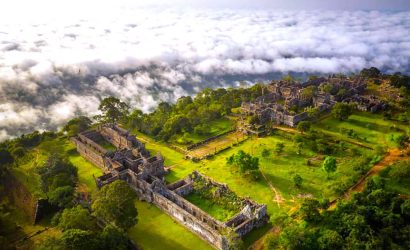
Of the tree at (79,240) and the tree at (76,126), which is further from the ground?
the tree at (79,240)

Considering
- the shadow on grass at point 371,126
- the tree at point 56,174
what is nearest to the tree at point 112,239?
the tree at point 56,174

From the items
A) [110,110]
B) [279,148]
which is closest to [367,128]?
[279,148]

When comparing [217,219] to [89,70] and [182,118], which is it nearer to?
[182,118]

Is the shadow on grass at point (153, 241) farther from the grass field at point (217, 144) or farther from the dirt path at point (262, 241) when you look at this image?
the grass field at point (217, 144)

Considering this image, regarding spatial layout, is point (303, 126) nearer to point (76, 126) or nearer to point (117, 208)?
point (117, 208)

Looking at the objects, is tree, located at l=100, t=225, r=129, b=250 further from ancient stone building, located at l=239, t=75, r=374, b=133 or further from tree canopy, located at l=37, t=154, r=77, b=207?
ancient stone building, located at l=239, t=75, r=374, b=133
